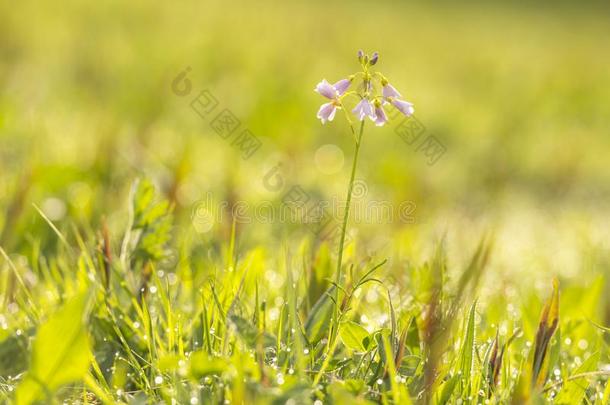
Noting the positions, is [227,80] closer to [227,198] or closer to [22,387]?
[227,198]

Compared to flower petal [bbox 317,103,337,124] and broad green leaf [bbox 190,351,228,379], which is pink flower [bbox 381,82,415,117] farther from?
broad green leaf [bbox 190,351,228,379]

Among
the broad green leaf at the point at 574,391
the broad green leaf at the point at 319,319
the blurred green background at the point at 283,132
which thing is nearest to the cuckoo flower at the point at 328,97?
the blurred green background at the point at 283,132

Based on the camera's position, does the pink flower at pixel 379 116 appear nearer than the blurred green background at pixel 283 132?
Yes

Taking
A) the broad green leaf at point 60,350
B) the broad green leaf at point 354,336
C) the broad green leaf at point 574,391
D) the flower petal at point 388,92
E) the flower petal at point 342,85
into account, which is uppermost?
the flower petal at point 342,85

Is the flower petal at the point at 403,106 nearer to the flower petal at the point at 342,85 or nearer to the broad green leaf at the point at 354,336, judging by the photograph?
the flower petal at the point at 342,85

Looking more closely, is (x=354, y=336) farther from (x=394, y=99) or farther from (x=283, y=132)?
(x=283, y=132)

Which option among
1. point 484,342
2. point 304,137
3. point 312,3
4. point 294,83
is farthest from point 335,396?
point 312,3

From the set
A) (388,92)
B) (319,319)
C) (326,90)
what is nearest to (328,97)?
(326,90)
